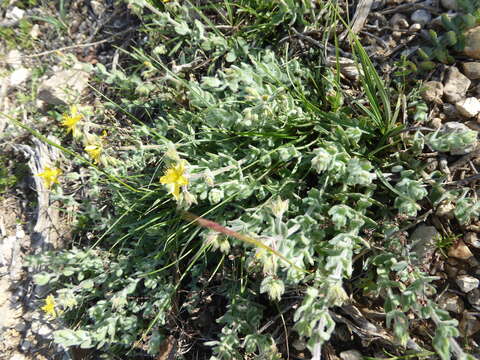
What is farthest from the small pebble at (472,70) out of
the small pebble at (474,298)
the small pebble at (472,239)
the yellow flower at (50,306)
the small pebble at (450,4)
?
the yellow flower at (50,306)

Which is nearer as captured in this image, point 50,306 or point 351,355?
point 351,355

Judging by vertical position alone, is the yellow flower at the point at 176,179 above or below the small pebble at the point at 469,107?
above

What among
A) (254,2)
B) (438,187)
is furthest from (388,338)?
(254,2)

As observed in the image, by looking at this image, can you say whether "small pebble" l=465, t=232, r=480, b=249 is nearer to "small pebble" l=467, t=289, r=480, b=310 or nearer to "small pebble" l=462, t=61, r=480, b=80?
"small pebble" l=467, t=289, r=480, b=310

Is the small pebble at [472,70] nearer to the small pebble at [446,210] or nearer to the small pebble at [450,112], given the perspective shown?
the small pebble at [450,112]

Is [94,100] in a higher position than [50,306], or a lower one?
higher

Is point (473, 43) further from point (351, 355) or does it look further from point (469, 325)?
point (351, 355)

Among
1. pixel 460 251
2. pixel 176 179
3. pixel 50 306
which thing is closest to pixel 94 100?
pixel 50 306
